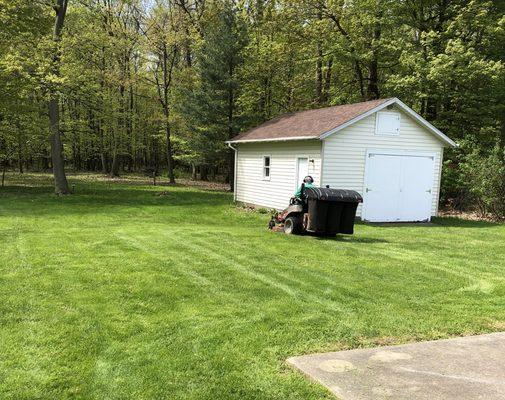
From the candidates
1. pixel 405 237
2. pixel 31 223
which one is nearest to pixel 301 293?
pixel 405 237

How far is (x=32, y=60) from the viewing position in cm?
1794

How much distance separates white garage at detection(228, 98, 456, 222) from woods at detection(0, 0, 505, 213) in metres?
2.57

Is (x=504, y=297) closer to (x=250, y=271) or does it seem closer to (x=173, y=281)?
(x=250, y=271)

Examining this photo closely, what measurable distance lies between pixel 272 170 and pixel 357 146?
11.3ft

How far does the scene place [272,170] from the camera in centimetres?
1666

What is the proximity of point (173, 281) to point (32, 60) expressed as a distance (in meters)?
15.3

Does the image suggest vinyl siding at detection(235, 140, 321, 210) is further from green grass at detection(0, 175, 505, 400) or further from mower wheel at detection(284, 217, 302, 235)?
green grass at detection(0, 175, 505, 400)

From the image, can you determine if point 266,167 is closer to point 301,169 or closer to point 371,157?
point 301,169

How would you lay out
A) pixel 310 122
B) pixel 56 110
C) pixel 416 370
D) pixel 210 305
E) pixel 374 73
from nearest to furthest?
pixel 416 370, pixel 210 305, pixel 310 122, pixel 56 110, pixel 374 73

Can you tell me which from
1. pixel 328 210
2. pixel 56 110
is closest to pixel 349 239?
pixel 328 210

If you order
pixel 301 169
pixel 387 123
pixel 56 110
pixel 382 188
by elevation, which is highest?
pixel 56 110

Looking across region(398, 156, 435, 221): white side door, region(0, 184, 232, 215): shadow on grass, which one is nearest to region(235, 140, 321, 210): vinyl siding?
region(0, 184, 232, 215): shadow on grass

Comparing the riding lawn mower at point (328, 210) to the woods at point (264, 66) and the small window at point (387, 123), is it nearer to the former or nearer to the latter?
the small window at point (387, 123)

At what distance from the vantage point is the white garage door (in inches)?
579
